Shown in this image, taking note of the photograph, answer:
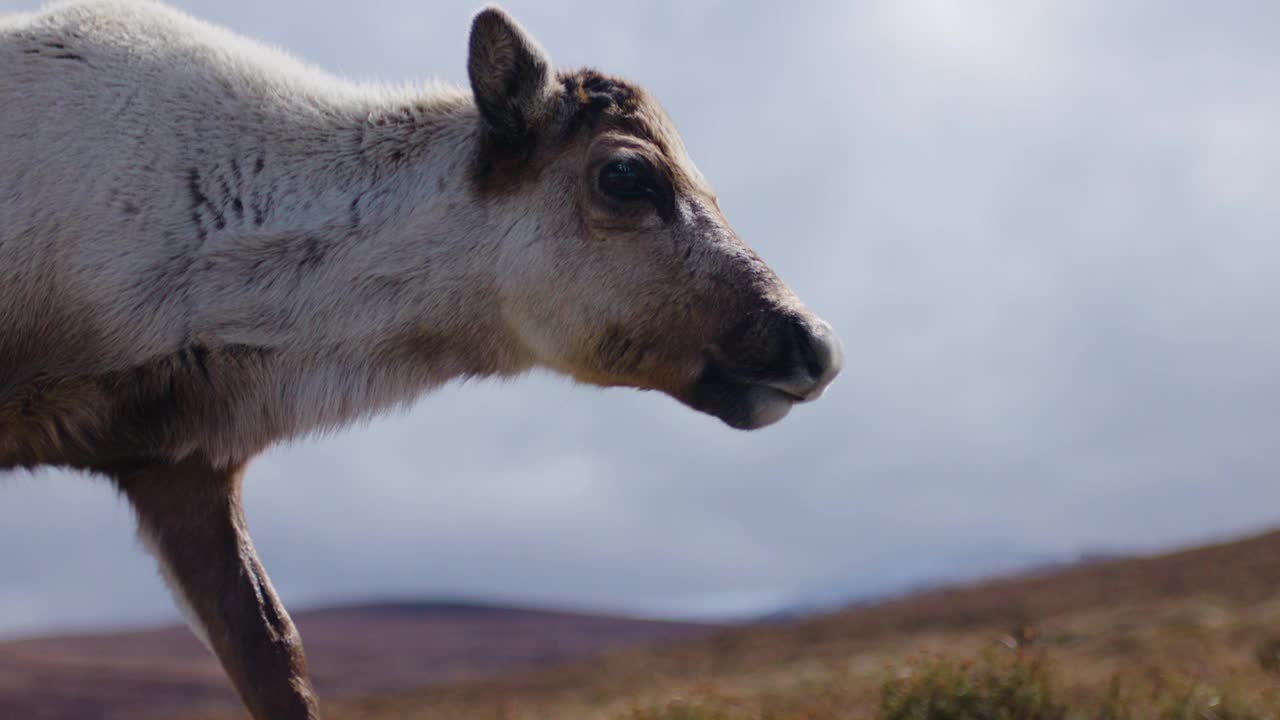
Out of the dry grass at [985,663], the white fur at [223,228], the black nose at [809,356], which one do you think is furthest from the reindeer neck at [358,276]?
the dry grass at [985,663]

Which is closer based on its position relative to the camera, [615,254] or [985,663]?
[615,254]

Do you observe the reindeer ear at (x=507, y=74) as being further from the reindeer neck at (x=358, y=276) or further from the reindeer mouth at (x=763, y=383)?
the reindeer mouth at (x=763, y=383)

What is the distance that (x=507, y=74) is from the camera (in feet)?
16.1

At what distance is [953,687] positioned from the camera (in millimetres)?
6668

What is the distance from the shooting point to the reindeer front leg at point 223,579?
4.91 meters

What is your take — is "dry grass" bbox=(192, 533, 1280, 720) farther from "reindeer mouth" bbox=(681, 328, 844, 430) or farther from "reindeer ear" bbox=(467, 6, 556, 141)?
"reindeer ear" bbox=(467, 6, 556, 141)

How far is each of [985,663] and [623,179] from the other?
141 inches

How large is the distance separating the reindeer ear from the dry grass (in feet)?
11.2

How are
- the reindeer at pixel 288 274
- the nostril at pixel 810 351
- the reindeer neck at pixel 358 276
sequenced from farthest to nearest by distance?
1. the reindeer neck at pixel 358 276
2. the reindeer at pixel 288 274
3. the nostril at pixel 810 351

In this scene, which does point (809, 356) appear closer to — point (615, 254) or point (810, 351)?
point (810, 351)

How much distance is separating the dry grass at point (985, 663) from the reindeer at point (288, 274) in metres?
2.69

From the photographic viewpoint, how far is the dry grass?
6695 mm

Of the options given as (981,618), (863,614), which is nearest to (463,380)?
(981,618)

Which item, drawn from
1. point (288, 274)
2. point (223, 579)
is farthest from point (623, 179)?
point (223, 579)
